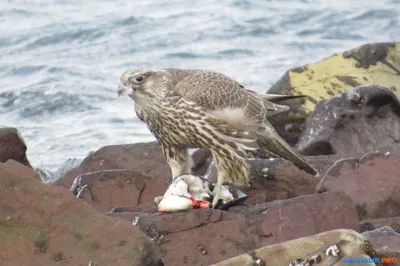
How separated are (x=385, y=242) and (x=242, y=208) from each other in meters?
1.25

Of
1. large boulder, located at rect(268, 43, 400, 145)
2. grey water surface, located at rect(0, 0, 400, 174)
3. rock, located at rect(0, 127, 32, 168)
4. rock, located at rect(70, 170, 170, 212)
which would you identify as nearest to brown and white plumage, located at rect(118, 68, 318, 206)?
rock, located at rect(70, 170, 170, 212)

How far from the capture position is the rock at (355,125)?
29.3ft

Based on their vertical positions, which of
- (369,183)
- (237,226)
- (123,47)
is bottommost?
(123,47)

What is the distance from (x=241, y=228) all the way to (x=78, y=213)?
1.09m

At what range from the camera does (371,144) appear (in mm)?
9133

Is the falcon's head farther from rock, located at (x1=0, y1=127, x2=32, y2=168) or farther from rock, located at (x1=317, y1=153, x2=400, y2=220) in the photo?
rock, located at (x1=0, y1=127, x2=32, y2=168)

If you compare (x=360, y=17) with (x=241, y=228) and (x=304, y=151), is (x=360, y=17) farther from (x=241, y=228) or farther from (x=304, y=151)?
(x=241, y=228)

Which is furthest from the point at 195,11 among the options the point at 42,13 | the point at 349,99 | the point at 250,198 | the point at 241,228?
the point at 241,228

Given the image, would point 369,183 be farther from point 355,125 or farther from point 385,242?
point 355,125

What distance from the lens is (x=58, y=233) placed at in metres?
5.36

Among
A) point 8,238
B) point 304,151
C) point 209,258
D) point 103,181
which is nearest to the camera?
point 8,238

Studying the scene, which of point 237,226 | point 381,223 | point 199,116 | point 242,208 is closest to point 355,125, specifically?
point 199,116

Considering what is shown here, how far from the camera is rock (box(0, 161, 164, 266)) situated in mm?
5262

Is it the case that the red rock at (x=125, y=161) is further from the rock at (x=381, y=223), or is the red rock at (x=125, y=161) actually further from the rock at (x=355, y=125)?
the rock at (x=381, y=223)
